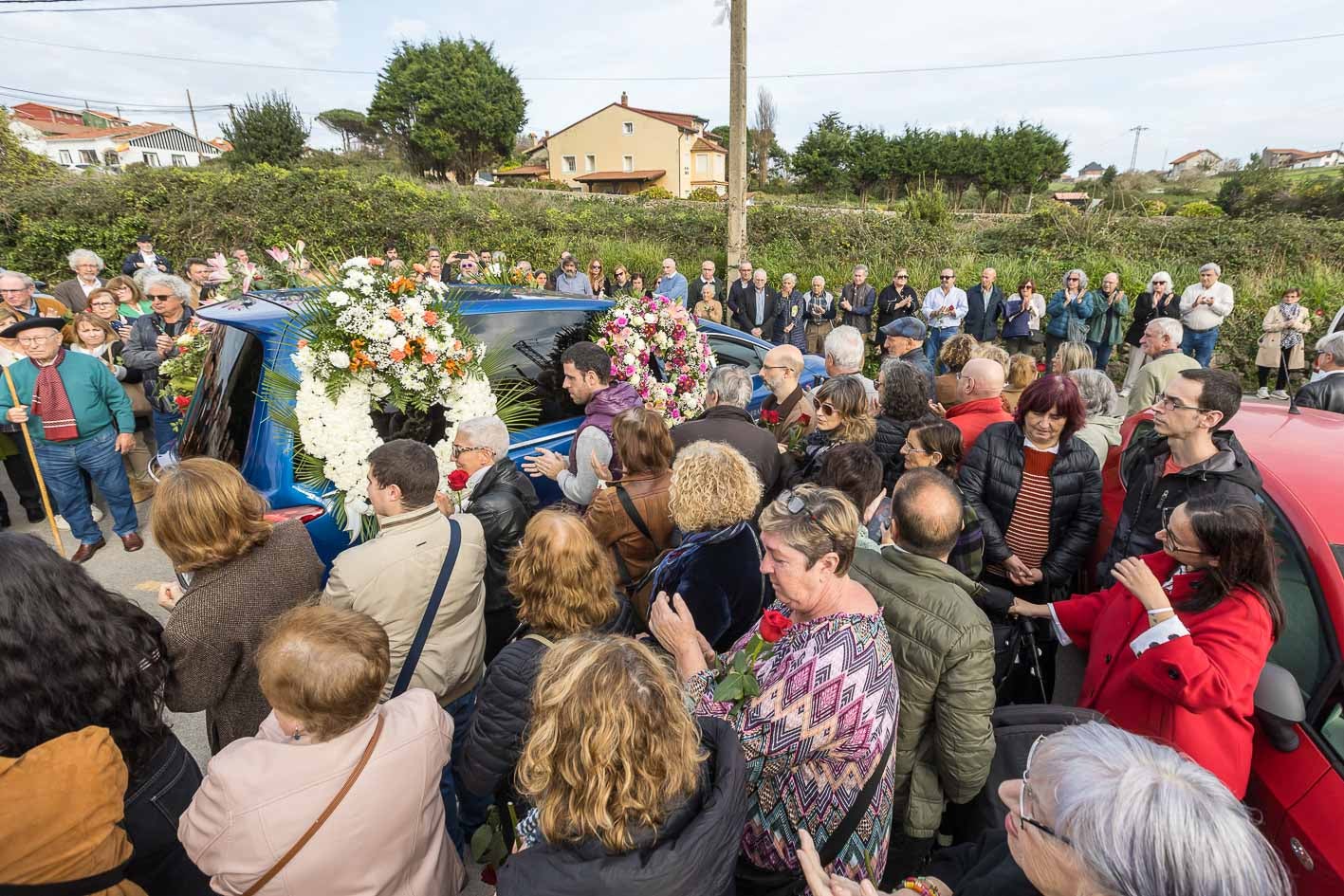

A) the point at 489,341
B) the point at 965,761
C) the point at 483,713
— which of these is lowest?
the point at 965,761

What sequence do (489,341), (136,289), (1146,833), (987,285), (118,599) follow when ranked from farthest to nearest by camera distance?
(987,285)
(136,289)
(489,341)
(118,599)
(1146,833)

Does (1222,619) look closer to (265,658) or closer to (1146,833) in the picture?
(1146,833)

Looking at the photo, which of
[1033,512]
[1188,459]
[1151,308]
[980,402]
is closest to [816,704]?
[1033,512]

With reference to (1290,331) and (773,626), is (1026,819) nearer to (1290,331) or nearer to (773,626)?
(773,626)

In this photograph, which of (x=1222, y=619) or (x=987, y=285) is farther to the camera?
(x=987, y=285)

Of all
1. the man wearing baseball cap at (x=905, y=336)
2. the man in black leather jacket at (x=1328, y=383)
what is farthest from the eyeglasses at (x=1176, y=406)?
the man in black leather jacket at (x=1328, y=383)

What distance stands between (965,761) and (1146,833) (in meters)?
1.10

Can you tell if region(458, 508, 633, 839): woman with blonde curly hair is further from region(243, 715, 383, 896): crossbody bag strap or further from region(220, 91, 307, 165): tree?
region(220, 91, 307, 165): tree

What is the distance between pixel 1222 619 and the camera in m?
2.17

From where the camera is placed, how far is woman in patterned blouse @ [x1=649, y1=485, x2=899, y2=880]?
5.99ft

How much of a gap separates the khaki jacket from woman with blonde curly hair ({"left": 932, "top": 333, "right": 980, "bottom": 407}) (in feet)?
12.9

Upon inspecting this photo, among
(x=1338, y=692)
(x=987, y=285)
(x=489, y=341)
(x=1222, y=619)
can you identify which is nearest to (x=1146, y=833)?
(x=1222, y=619)

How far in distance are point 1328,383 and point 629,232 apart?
16692mm

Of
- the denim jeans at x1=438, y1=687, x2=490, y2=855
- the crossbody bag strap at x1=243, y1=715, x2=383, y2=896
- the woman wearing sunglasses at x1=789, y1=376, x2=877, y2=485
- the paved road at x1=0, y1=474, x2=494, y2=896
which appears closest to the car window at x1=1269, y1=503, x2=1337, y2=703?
the woman wearing sunglasses at x1=789, y1=376, x2=877, y2=485
